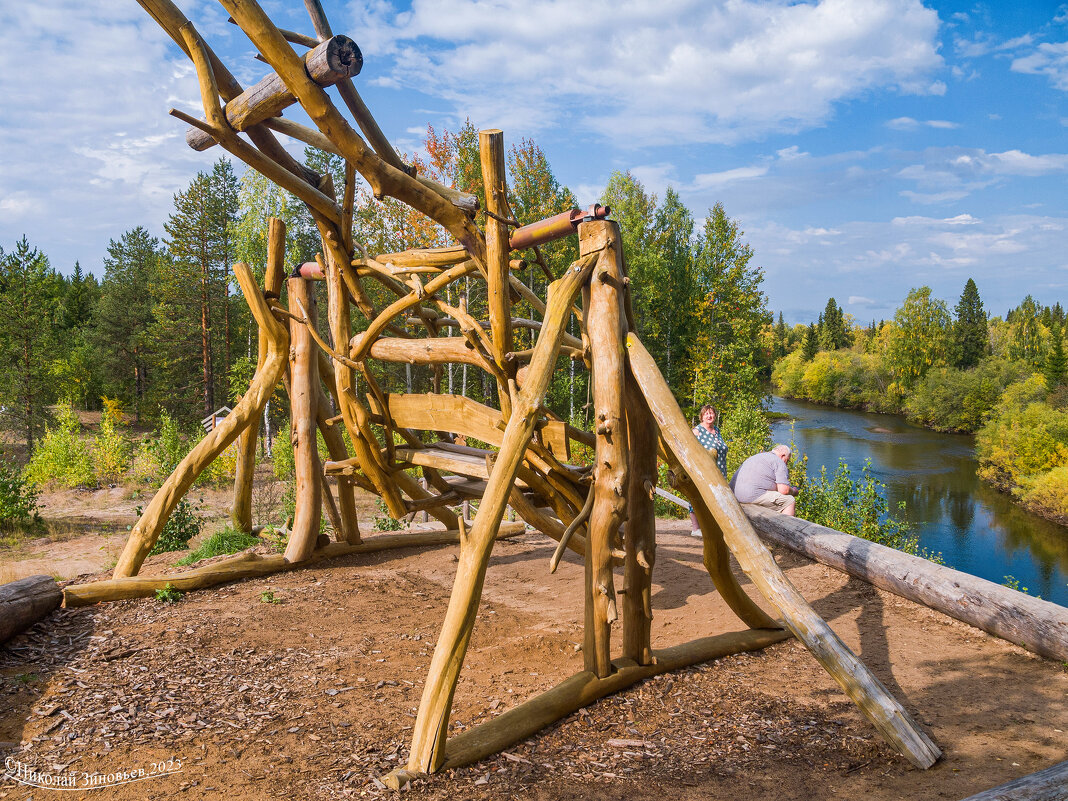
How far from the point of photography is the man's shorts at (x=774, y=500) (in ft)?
22.3

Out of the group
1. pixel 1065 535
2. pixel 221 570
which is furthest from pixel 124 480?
pixel 1065 535

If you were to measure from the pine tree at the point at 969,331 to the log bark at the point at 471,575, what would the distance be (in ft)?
161

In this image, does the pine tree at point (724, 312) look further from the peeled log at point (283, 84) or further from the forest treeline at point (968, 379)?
the peeled log at point (283, 84)

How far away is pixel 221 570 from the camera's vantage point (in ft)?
17.2

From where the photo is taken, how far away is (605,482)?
3.26 m

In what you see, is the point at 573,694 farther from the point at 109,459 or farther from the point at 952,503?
the point at 952,503

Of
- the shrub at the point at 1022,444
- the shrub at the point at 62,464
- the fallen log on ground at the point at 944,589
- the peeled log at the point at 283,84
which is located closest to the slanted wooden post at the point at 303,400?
the peeled log at the point at 283,84

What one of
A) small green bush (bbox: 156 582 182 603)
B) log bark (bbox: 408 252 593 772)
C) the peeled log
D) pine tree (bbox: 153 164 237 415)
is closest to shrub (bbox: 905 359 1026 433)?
pine tree (bbox: 153 164 237 415)

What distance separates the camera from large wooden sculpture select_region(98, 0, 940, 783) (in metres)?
2.86

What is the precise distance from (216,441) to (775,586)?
4225 mm

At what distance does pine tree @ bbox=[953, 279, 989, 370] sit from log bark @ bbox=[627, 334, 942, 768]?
48.7 m

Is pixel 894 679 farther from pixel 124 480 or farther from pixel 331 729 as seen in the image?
pixel 124 480

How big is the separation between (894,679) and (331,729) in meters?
2.99

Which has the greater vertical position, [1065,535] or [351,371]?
[351,371]
